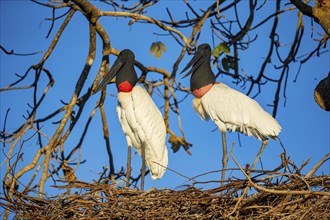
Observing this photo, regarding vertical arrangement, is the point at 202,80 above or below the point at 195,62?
below

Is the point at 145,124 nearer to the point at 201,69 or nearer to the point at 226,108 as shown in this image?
the point at 201,69

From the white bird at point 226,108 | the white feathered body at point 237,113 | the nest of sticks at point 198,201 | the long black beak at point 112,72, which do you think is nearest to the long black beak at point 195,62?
the white bird at point 226,108

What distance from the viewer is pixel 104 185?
642 centimetres

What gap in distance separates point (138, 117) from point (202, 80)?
683mm

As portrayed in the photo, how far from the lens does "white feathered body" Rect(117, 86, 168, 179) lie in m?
8.25

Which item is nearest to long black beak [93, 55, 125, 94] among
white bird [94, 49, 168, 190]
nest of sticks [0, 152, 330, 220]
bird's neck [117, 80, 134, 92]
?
white bird [94, 49, 168, 190]

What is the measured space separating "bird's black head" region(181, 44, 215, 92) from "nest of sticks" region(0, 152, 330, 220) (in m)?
1.96

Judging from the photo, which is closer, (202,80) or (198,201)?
(198,201)

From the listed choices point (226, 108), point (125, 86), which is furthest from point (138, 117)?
point (226, 108)

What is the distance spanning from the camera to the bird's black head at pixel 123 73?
832 centimetres

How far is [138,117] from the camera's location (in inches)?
324

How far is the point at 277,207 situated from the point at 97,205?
133 cm

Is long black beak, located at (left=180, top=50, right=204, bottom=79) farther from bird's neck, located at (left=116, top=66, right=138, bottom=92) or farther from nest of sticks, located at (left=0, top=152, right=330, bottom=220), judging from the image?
nest of sticks, located at (left=0, top=152, right=330, bottom=220)

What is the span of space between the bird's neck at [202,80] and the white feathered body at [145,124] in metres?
0.45
